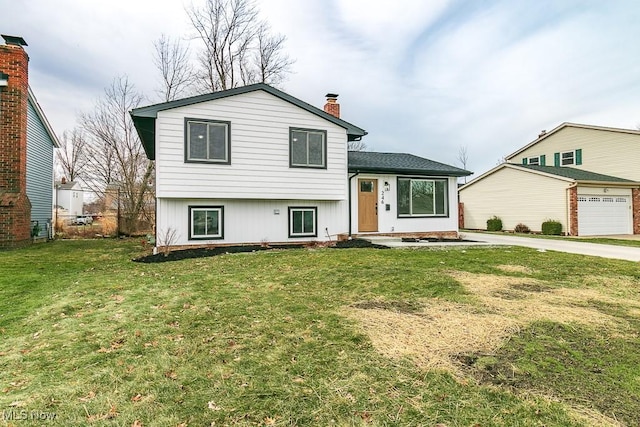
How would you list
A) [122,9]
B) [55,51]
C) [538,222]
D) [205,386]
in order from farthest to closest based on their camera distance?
[538,222] → [55,51] → [122,9] → [205,386]

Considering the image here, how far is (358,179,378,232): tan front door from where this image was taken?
12.4 m

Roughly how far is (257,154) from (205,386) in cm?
868

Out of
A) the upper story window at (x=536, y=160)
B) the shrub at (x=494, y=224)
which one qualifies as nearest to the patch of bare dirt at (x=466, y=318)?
the shrub at (x=494, y=224)

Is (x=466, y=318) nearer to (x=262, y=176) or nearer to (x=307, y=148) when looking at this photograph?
(x=262, y=176)

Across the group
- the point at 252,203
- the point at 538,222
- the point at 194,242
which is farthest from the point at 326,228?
the point at 538,222

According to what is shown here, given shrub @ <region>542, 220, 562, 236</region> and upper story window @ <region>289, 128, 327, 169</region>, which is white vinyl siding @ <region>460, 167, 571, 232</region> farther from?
upper story window @ <region>289, 128, 327, 169</region>

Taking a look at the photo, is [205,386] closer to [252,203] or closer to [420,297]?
[420,297]

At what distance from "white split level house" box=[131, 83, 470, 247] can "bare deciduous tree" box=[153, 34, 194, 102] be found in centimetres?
951

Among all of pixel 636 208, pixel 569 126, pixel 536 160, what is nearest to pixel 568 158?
pixel 569 126

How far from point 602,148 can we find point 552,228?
759 cm

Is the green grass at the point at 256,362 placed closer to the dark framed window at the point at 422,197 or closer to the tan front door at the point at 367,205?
the tan front door at the point at 367,205

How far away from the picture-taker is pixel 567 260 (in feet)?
27.3

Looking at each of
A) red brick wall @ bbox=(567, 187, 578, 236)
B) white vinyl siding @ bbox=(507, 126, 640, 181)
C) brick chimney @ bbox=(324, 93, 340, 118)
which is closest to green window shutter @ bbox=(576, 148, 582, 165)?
white vinyl siding @ bbox=(507, 126, 640, 181)

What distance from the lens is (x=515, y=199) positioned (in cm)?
2000
